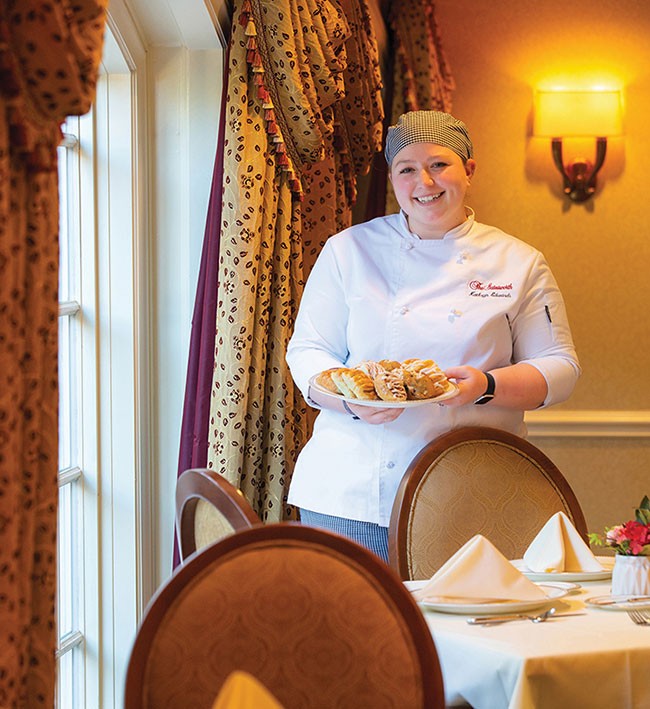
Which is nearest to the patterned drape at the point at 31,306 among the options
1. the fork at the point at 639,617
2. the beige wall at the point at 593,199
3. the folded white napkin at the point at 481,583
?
the folded white napkin at the point at 481,583

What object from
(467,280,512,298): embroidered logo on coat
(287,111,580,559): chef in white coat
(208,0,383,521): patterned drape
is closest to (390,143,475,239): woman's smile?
(287,111,580,559): chef in white coat

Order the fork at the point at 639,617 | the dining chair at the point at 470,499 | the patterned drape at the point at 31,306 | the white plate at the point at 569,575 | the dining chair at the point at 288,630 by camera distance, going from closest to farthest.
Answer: the patterned drape at the point at 31,306, the dining chair at the point at 288,630, the fork at the point at 639,617, the white plate at the point at 569,575, the dining chair at the point at 470,499

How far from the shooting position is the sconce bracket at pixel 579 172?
175 inches

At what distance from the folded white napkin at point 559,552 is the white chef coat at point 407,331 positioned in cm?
45

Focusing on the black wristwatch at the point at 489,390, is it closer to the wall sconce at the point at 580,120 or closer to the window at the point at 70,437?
the window at the point at 70,437

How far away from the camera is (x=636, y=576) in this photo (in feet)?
5.57

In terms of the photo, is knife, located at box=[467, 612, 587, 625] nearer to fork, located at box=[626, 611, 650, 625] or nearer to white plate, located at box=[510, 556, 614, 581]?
fork, located at box=[626, 611, 650, 625]

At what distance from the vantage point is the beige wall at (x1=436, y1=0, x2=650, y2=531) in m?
4.49

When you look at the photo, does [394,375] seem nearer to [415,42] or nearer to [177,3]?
[177,3]

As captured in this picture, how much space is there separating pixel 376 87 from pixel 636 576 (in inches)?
84.0

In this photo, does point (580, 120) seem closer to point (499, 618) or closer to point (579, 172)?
point (579, 172)

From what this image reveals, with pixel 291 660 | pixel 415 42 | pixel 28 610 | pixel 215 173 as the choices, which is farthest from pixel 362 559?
pixel 415 42

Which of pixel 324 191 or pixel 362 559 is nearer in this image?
pixel 362 559

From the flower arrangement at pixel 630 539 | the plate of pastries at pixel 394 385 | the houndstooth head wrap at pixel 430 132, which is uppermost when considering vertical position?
the houndstooth head wrap at pixel 430 132
